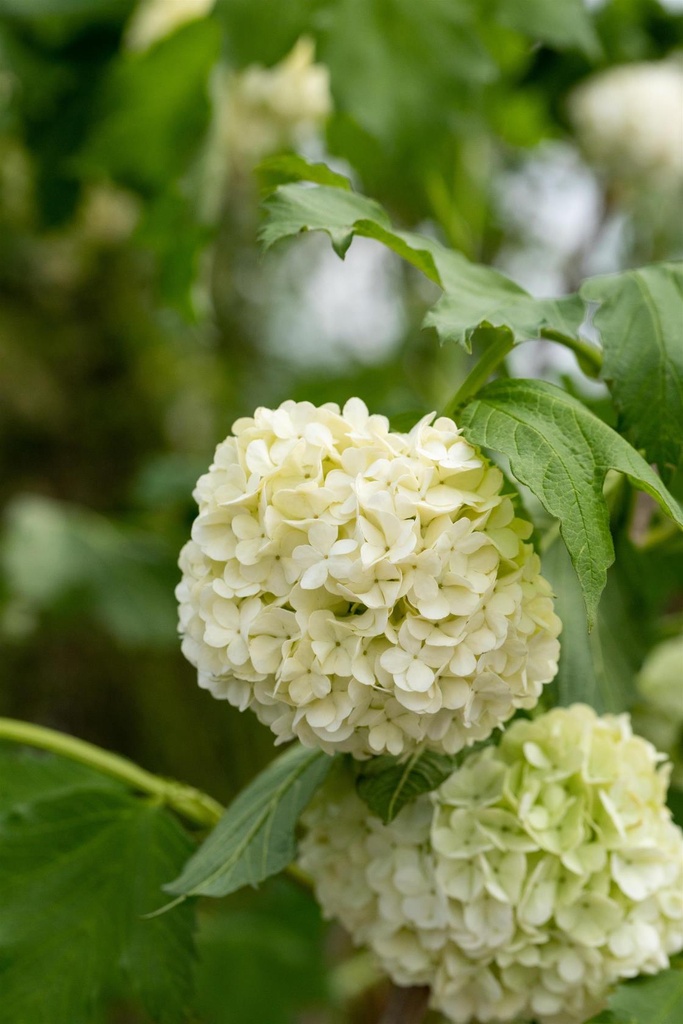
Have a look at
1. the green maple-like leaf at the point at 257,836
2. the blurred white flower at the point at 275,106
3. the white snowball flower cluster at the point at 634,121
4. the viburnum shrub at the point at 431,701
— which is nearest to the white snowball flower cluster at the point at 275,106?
the blurred white flower at the point at 275,106

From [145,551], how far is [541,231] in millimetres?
1278

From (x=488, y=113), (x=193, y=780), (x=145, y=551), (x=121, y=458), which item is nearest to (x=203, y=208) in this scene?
(x=488, y=113)

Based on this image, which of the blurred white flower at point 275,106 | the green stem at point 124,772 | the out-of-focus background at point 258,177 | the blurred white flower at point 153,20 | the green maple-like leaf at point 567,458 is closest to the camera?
the green maple-like leaf at point 567,458

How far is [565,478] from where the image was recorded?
35 cm

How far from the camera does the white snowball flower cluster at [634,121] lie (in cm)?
105

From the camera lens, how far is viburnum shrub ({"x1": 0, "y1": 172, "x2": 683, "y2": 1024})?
348mm

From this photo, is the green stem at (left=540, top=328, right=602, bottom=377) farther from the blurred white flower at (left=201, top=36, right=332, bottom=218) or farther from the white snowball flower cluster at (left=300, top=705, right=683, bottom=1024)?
the blurred white flower at (left=201, top=36, right=332, bottom=218)

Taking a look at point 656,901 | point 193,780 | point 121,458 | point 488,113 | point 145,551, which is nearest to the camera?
point 656,901

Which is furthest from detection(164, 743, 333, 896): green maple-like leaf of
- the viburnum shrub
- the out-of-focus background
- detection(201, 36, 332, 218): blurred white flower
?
detection(201, 36, 332, 218): blurred white flower

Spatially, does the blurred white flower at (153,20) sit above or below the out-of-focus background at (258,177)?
above

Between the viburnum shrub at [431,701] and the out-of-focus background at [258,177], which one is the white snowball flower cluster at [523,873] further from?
the out-of-focus background at [258,177]

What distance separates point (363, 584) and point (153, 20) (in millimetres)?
873

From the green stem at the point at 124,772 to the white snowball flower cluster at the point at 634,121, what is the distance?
32.0 inches

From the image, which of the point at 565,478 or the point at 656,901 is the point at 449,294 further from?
the point at 656,901
